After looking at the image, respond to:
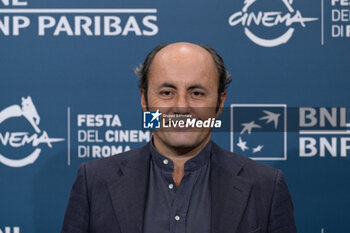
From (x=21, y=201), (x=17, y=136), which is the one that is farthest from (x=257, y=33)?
(x=21, y=201)

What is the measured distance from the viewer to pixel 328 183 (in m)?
2.37

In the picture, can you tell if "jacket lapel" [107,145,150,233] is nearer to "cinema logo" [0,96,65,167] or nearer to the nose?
the nose

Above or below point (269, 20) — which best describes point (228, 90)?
below

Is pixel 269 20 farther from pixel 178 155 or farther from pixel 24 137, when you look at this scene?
pixel 24 137

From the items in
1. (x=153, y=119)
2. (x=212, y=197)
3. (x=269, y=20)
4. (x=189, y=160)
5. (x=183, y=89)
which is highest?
(x=269, y=20)

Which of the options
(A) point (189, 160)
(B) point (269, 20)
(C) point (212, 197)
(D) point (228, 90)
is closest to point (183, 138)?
(A) point (189, 160)

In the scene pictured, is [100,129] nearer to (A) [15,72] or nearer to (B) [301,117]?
(A) [15,72]

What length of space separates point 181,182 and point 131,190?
0.58 feet

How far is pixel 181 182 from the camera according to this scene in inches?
58.2

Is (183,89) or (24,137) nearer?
(183,89)

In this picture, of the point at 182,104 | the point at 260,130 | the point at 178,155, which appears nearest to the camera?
the point at 182,104

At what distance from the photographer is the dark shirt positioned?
142 cm

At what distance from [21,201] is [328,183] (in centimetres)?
172

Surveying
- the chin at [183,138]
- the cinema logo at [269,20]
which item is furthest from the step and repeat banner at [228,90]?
the chin at [183,138]
